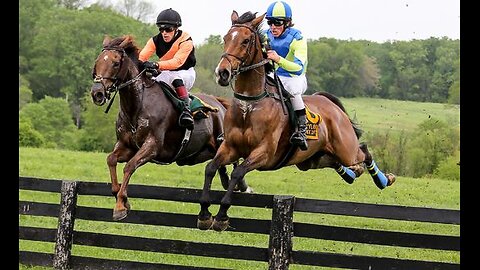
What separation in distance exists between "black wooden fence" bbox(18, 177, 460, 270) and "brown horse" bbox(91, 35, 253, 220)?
464 mm

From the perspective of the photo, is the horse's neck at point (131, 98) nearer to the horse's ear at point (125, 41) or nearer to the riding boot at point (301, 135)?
the horse's ear at point (125, 41)

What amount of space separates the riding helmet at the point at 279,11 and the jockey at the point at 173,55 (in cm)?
124

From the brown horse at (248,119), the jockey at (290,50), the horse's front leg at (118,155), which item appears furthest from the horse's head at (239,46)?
the horse's front leg at (118,155)

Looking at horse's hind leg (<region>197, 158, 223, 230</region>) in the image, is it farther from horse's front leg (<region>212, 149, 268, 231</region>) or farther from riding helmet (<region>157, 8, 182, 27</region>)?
riding helmet (<region>157, 8, 182, 27</region>)

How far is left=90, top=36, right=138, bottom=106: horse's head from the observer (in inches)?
307

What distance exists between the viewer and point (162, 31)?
351 inches

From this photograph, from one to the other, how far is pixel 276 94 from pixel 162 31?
1721 millimetres

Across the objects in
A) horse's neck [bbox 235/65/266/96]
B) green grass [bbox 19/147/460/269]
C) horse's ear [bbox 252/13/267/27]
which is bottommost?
green grass [bbox 19/147/460/269]

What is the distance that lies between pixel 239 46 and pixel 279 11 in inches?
38.3

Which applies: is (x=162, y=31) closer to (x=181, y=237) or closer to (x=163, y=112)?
(x=163, y=112)

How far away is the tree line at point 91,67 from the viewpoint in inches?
1050

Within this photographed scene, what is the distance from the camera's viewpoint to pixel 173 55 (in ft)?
29.2

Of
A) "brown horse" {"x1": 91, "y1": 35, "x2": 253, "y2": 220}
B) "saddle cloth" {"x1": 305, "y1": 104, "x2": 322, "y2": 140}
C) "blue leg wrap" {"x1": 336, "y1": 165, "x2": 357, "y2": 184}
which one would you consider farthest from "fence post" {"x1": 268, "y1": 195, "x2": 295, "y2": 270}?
"blue leg wrap" {"x1": 336, "y1": 165, "x2": 357, "y2": 184}
